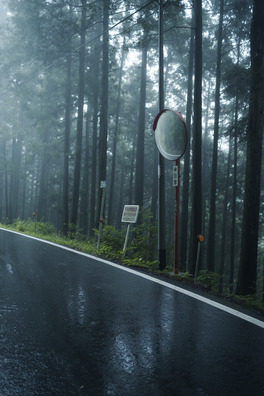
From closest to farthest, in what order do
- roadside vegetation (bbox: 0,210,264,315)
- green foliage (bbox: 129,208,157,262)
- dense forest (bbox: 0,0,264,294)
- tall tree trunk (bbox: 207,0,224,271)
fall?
roadside vegetation (bbox: 0,210,264,315) → dense forest (bbox: 0,0,264,294) → green foliage (bbox: 129,208,157,262) → tall tree trunk (bbox: 207,0,224,271)

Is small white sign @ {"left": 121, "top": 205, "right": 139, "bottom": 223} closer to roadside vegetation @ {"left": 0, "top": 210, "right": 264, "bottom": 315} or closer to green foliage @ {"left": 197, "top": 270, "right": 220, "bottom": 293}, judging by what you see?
roadside vegetation @ {"left": 0, "top": 210, "right": 264, "bottom": 315}

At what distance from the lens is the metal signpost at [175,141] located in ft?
Result: 26.0

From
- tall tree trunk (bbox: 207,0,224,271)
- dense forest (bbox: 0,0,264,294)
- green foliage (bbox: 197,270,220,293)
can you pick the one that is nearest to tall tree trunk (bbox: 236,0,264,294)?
dense forest (bbox: 0,0,264,294)

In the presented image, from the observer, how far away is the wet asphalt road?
2.73 metres

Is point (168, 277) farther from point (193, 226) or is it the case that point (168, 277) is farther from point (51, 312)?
point (193, 226)

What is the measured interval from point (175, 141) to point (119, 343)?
18.2 feet

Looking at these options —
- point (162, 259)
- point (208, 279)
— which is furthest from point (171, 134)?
point (208, 279)

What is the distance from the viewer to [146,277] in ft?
23.4

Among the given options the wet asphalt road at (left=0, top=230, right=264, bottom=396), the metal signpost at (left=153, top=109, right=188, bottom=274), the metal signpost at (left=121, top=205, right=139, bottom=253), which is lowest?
the wet asphalt road at (left=0, top=230, right=264, bottom=396)

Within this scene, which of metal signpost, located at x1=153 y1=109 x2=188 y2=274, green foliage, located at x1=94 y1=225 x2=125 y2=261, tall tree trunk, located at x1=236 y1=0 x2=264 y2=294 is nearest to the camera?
metal signpost, located at x1=153 y1=109 x2=188 y2=274

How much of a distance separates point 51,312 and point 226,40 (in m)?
23.8

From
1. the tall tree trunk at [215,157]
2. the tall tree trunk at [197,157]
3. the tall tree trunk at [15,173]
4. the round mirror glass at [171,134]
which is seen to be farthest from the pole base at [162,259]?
the tall tree trunk at [15,173]

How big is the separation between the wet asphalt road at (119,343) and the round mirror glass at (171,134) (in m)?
3.38

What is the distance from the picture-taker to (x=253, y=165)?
9367 mm
